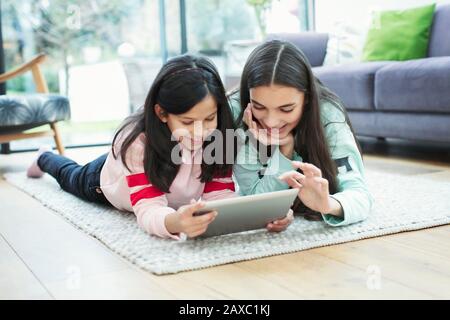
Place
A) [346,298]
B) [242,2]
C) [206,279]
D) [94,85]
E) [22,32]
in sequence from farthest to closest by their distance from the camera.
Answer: [242,2] < [94,85] < [22,32] < [206,279] < [346,298]

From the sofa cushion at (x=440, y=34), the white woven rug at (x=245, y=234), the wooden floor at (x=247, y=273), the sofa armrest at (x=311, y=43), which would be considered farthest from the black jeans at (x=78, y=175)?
the sofa cushion at (x=440, y=34)

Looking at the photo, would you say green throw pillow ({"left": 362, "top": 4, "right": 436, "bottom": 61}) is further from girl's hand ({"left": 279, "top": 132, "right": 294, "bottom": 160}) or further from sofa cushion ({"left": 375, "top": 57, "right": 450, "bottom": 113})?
girl's hand ({"left": 279, "top": 132, "right": 294, "bottom": 160})

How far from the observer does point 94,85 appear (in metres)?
4.04

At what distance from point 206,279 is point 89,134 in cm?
324

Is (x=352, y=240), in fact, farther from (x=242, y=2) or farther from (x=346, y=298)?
(x=242, y=2)

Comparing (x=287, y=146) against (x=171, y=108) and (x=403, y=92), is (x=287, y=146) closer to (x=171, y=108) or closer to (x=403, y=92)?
(x=171, y=108)

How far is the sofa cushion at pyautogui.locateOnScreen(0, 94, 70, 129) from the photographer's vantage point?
9.48 ft

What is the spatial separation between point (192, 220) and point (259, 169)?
1.32ft

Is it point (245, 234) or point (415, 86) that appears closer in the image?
point (245, 234)

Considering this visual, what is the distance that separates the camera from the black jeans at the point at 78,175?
73.1 inches

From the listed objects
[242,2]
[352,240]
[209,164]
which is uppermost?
[242,2]

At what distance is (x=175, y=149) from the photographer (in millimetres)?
1484

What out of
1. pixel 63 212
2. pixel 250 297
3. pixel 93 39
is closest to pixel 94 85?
pixel 93 39

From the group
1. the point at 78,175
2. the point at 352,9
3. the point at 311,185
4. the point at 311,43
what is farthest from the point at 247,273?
the point at 352,9
